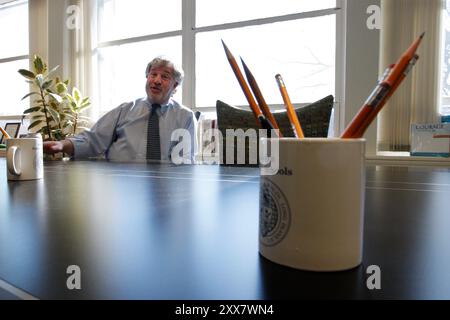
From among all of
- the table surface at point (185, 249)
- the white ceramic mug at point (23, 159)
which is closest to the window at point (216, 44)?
the white ceramic mug at point (23, 159)

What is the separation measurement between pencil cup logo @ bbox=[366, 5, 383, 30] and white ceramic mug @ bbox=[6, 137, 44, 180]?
2.59m

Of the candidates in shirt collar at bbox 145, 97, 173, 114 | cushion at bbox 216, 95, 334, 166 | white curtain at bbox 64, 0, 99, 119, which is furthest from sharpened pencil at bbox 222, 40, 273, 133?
white curtain at bbox 64, 0, 99, 119

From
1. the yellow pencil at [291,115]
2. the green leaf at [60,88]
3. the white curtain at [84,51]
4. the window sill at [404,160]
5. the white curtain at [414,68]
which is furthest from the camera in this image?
the white curtain at [84,51]

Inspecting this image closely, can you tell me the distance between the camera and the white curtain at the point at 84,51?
13.1 ft

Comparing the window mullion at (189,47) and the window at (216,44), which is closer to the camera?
the window at (216,44)

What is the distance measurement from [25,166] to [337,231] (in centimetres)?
81

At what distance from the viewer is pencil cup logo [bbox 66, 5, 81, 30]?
13.1 ft

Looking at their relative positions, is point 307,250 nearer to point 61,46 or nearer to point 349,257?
point 349,257

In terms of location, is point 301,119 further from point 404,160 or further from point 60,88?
point 60,88

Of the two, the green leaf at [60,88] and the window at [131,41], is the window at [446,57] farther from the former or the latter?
the green leaf at [60,88]

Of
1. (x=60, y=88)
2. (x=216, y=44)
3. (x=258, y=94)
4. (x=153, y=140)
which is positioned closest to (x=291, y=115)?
(x=258, y=94)

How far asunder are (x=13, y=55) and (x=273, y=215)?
5.58 meters
